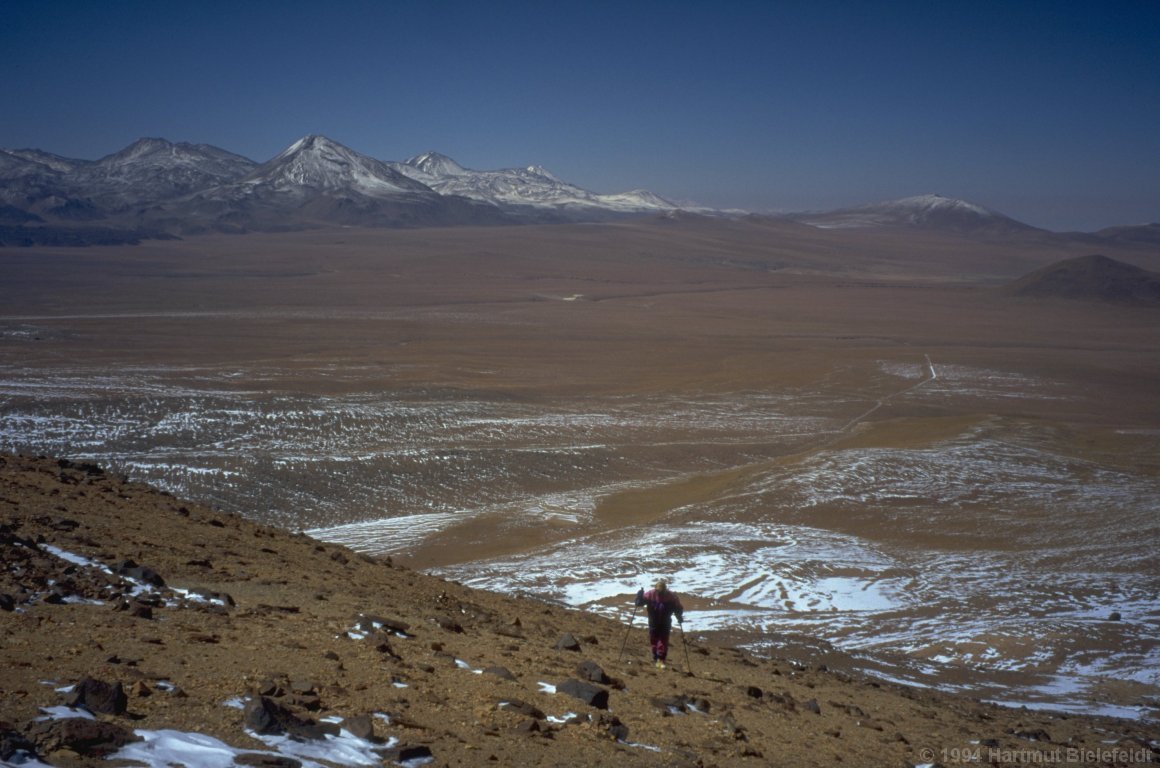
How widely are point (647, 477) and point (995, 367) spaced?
88.3 ft

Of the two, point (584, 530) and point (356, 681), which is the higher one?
point (356, 681)

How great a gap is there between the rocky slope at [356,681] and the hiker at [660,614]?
0.90ft

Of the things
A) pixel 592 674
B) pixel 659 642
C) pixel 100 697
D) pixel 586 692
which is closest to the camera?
pixel 100 697

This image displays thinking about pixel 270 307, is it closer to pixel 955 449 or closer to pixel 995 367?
pixel 995 367

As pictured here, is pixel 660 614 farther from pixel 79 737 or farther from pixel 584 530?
pixel 584 530

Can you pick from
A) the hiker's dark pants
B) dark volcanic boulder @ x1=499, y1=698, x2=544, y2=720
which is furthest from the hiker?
dark volcanic boulder @ x1=499, y1=698, x2=544, y2=720

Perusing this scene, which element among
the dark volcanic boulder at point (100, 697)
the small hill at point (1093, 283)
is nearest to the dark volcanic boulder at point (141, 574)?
the dark volcanic boulder at point (100, 697)

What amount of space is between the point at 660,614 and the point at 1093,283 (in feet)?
285

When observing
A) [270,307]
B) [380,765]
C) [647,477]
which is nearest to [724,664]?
[380,765]

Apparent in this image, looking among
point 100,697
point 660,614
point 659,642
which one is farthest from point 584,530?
point 100,697

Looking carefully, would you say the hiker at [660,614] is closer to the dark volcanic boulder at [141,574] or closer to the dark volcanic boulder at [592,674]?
the dark volcanic boulder at [592,674]

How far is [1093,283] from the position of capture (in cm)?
8331

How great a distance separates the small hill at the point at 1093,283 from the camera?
266 feet

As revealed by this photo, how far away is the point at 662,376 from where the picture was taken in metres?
40.2
